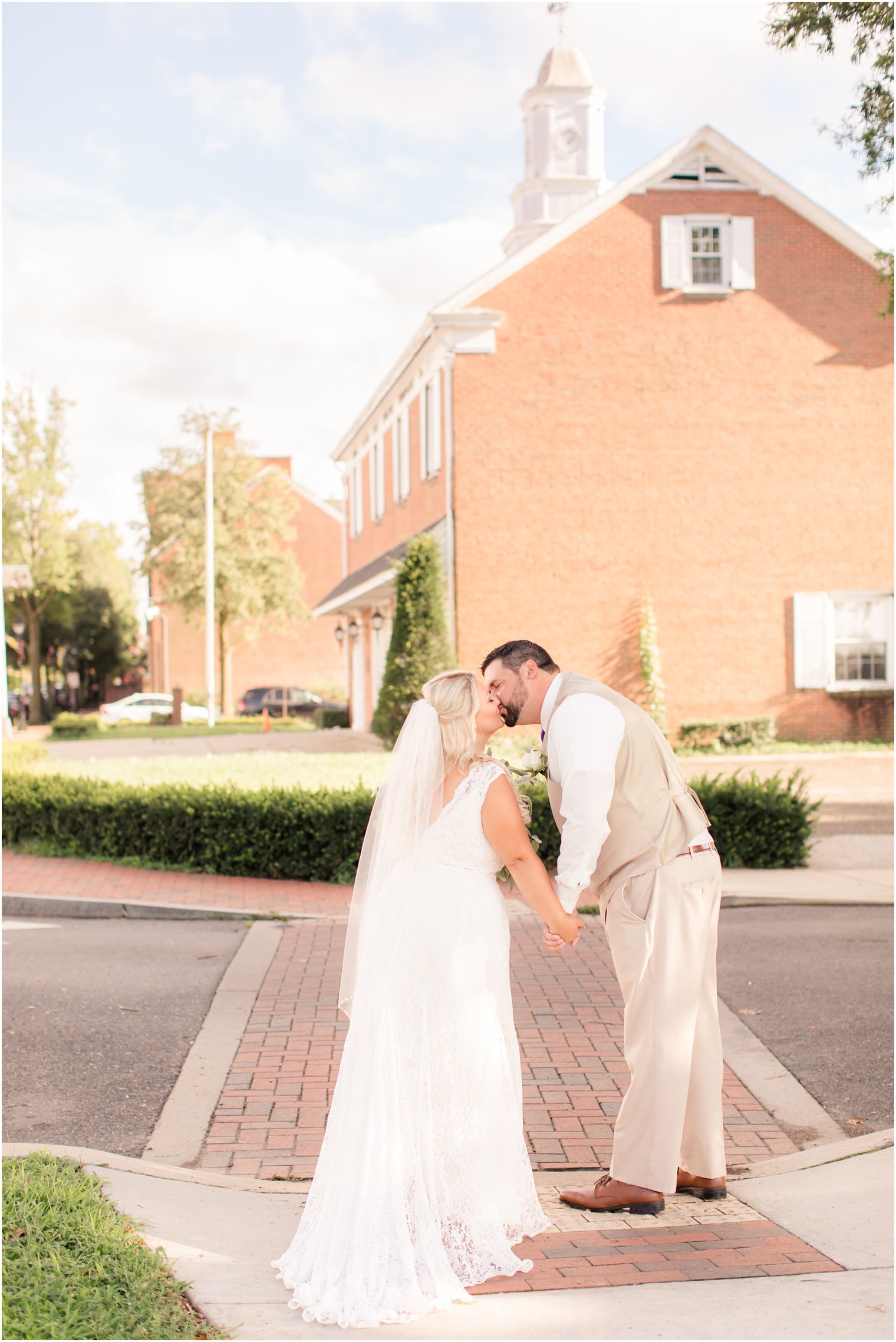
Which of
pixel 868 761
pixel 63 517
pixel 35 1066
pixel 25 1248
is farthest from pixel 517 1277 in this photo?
pixel 63 517

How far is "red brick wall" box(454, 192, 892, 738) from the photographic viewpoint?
20828mm

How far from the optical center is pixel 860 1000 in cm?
693

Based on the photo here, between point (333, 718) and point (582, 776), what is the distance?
96.6 ft

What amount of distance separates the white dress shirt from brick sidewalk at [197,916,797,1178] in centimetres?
138

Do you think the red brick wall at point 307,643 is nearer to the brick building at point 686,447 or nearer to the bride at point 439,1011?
the brick building at point 686,447

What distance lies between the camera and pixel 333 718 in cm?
3319

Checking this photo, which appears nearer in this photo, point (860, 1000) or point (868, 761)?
point (860, 1000)

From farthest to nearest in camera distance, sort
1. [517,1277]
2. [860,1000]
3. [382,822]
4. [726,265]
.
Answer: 1. [726,265]
2. [860,1000]
3. [382,822]
4. [517,1277]

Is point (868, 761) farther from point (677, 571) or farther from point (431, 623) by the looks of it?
point (431, 623)

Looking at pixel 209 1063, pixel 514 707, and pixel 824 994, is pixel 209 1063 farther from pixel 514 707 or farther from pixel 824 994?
pixel 824 994

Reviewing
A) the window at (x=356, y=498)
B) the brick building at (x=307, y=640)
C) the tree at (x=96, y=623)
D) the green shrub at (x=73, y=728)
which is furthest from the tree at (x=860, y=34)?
the tree at (x=96, y=623)

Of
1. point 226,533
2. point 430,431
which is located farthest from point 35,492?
point 430,431

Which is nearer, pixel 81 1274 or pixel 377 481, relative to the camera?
pixel 81 1274

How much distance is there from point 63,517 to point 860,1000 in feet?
139
